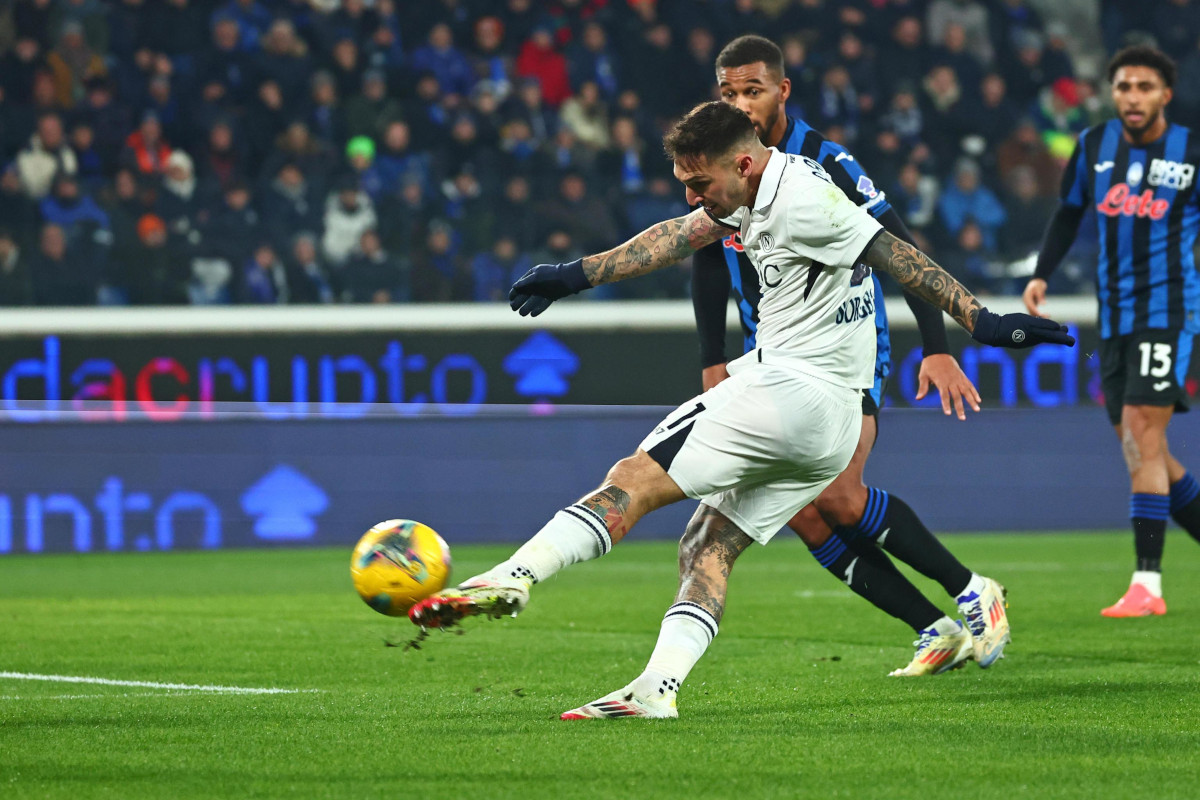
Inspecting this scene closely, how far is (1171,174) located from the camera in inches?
290

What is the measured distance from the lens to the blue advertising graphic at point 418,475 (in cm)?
1201

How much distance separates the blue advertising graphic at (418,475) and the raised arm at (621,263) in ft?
25.1

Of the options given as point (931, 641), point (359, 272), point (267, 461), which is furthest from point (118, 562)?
point (931, 641)

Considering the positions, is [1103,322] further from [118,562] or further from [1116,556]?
[118,562]

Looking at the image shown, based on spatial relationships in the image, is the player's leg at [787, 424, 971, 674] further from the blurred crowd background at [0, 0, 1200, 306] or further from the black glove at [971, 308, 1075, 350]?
the blurred crowd background at [0, 0, 1200, 306]

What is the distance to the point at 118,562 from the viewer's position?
11320 mm

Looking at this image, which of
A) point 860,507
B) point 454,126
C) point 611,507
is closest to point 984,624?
point 860,507

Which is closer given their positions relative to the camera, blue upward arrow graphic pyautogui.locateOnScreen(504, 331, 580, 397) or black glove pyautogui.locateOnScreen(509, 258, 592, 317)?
black glove pyautogui.locateOnScreen(509, 258, 592, 317)

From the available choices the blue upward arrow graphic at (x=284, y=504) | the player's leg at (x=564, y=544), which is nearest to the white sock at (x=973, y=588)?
the player's leg at (x=564, y=544)

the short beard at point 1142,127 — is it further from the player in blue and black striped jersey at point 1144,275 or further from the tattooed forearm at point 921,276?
the tattooed forearm at point 921,276

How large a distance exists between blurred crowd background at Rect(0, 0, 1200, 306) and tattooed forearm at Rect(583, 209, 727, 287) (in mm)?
7944

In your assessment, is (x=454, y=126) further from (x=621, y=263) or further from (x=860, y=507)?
(x=621, y=263)

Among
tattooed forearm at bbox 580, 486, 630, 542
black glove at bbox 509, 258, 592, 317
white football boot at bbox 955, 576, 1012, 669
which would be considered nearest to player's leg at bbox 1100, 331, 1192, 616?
white football boot at bbox 955, 576, 1012, 669

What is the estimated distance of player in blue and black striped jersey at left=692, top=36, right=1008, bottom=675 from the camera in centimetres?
527
